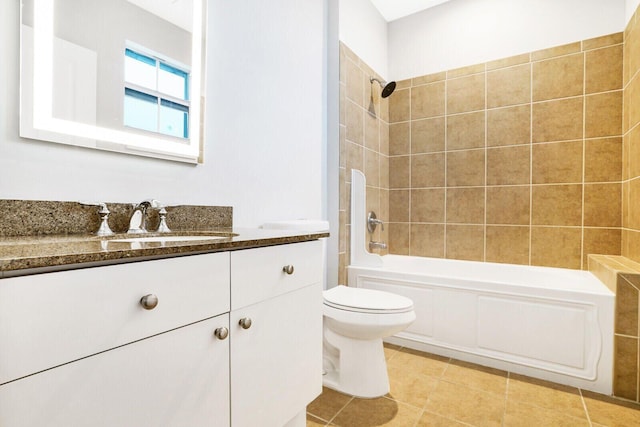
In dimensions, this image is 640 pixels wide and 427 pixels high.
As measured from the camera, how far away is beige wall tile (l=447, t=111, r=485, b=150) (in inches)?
109

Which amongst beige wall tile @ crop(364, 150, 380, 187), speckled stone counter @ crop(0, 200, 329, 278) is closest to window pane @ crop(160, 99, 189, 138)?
speckled stone counter @ crop(0, 200, 329, 278)

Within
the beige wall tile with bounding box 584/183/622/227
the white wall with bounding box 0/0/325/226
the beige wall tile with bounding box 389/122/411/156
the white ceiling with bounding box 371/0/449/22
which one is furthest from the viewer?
the beige wall tile with bounding box 389/122/411/156

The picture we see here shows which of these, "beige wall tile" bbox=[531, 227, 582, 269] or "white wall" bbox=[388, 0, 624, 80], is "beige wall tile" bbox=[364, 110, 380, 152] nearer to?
"white wall" bbox=[388, 0, 624, 80]

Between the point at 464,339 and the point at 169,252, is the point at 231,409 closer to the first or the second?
the point at 169,252

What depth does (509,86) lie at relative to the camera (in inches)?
104

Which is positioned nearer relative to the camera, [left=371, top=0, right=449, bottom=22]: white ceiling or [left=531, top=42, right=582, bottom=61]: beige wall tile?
[left=531, top=42, right=582, bottom=61]: beige wall tile

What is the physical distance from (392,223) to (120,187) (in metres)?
2.42

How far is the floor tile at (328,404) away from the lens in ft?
5.05

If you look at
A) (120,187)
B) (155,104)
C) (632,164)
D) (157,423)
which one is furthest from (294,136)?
(632,164)

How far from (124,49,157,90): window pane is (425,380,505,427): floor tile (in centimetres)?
185

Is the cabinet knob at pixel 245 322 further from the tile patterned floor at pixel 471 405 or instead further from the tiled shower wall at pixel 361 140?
the tiled shower wall at pixel 361 140

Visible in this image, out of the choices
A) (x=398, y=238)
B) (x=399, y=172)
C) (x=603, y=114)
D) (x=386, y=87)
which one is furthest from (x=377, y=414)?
(x=603, y=114)

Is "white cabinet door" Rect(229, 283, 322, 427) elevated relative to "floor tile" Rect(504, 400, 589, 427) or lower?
elevated

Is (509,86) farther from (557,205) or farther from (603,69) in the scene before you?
(557,205)
